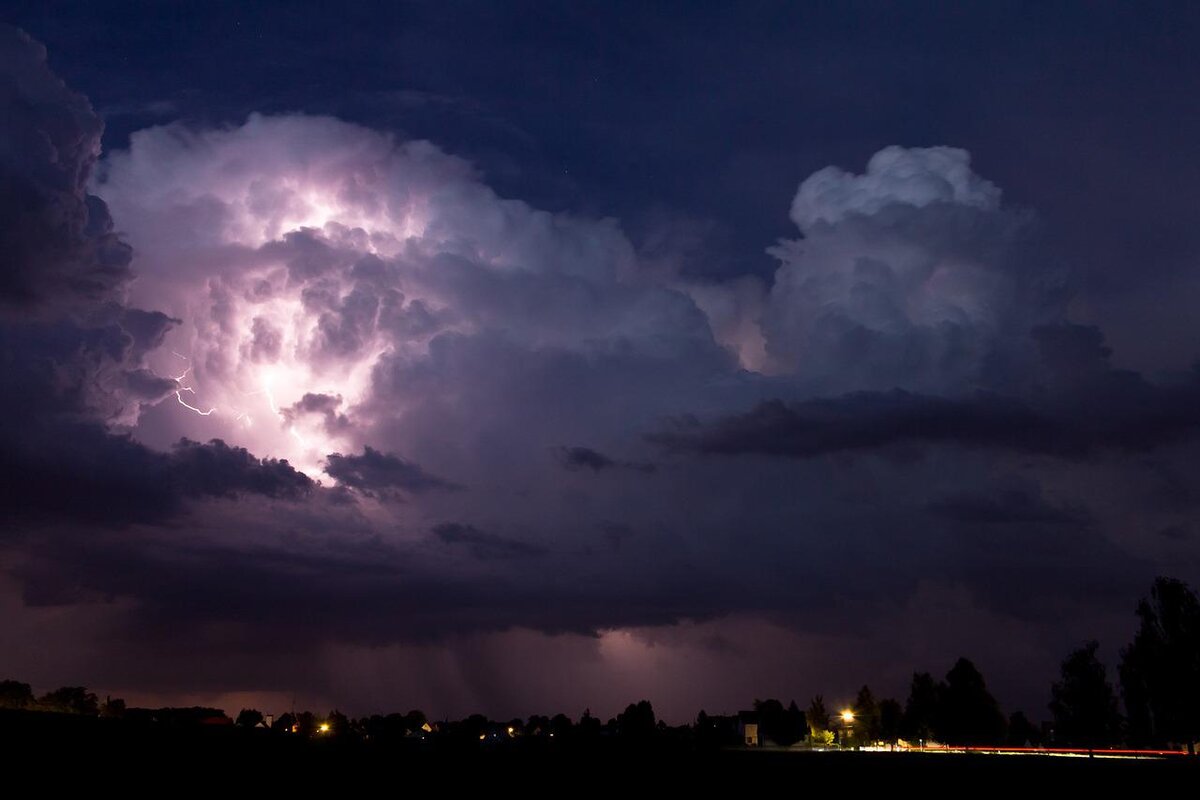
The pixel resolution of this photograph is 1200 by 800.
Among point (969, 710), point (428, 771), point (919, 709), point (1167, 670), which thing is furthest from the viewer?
point (919, 709)

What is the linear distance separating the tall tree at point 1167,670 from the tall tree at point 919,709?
2274 inches

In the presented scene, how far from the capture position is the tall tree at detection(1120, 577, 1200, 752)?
109500mm

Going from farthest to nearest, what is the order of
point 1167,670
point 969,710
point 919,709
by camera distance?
point 919,709 → point 969,710 → point 1167,670

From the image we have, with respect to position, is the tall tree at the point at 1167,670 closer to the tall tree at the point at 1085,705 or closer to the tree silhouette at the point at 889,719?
the tall tree at the point at 1085,705

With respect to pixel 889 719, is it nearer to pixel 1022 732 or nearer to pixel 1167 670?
pixel 1022 732

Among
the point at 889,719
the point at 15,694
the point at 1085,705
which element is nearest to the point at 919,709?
the point at 889,719

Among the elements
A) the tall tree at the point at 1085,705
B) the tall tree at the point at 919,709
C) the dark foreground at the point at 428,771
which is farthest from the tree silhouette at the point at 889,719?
the dark foreground at the point at 428,771

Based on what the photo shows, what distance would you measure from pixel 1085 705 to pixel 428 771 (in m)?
101

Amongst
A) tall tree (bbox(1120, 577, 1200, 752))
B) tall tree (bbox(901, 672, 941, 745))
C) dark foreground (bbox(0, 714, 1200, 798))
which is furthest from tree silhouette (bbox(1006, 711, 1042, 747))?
dark foreground (bbox(0, 714, 1200, 798))

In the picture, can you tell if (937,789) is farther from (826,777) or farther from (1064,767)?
(1064,767)

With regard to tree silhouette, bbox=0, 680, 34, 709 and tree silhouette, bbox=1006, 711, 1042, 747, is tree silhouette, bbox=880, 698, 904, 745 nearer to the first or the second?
tree silhouette, bbox=1006, 711, 1042, 747

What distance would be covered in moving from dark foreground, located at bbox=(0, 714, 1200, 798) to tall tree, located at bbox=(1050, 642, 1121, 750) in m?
57.0

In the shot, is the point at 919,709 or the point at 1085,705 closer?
the point at 1085,705

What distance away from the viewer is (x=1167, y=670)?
111 m
